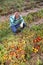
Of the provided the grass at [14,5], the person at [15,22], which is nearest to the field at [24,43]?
the person at [15,22]

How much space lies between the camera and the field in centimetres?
1017

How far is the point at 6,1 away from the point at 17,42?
24.5 ft

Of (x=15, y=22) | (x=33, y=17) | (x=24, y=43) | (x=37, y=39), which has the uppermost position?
(x=15, y=22)

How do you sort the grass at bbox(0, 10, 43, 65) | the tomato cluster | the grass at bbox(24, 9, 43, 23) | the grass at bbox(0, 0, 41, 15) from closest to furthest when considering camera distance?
the grass at bbox(0, 10, 43, 65) → the tomato cluster → the grass at bbox(24, 9, 43, 23) → the grass at bbox(0, 0, 41, 15)

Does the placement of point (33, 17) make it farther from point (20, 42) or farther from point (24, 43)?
point (24, 43)

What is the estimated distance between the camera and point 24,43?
1126cm

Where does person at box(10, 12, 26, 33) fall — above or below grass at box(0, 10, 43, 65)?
above

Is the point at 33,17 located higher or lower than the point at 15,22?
lower

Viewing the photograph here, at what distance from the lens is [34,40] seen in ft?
38.0

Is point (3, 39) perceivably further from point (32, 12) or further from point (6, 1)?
point (6, 1)

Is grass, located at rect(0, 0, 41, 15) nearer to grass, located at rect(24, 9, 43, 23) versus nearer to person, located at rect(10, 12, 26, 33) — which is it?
grass, located at rect(24, 9, 43, 23)

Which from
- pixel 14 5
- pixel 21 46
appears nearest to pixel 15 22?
pixel 21 46

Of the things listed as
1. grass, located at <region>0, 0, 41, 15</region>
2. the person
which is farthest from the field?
grass, located at <region>0, 0, 41, 15</region>

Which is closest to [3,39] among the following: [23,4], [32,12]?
[32,12]
